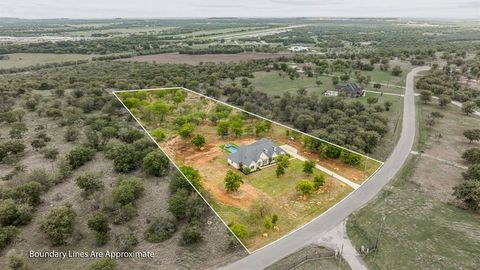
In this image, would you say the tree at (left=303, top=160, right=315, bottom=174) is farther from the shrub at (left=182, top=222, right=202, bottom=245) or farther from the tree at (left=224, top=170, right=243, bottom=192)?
the shrub at (left=182, top=222, right=202, bottom=245)

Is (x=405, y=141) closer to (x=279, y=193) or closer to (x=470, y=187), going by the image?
(x=470, y=187)

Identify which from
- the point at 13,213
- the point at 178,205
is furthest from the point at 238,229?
the point at 13,213

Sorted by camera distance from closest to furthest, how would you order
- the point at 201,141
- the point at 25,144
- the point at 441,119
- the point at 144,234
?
the point at 201,141 < the point at 144,234 < the point at 25,144 < the point at 441,119

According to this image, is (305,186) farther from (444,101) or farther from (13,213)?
(444,101)

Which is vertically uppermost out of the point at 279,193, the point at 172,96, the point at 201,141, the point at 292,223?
the point at 172,96

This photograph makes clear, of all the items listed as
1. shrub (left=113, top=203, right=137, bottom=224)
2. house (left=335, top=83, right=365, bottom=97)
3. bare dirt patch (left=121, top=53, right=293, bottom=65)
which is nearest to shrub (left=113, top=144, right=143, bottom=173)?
shrub (left=113, top=203, right=137, bottom=224)

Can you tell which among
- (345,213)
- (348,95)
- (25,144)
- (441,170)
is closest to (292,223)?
(345,213)
